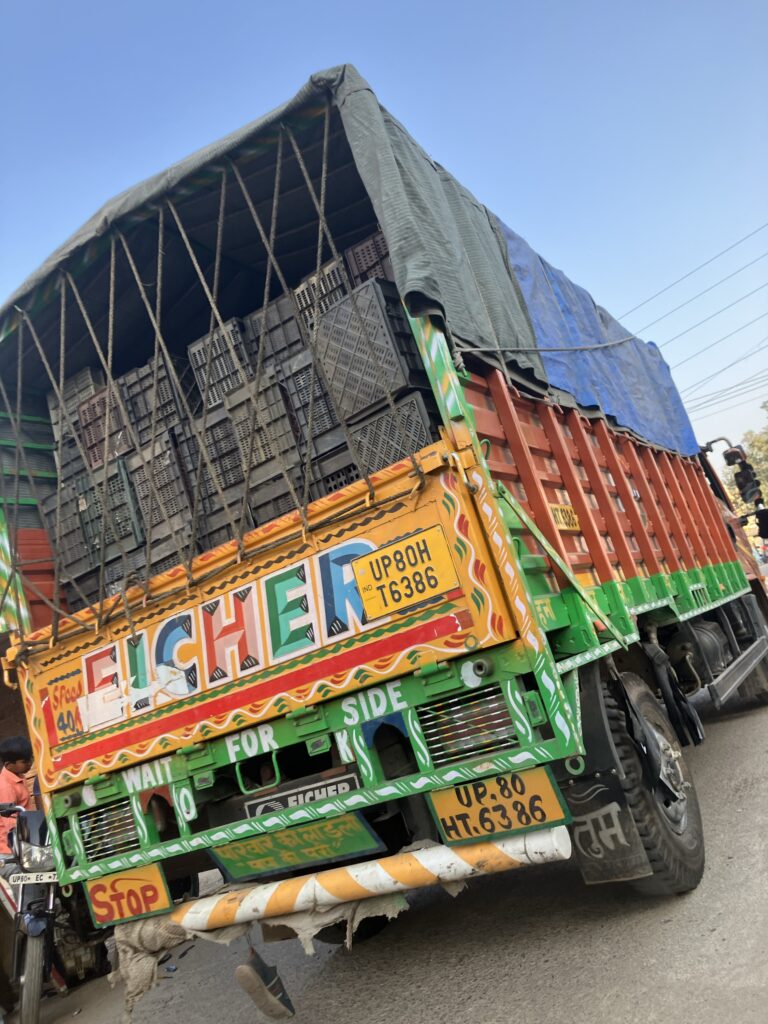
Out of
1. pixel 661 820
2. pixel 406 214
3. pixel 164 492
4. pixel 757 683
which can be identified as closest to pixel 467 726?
pixel 661 820

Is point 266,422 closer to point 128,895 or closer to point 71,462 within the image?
point 71,462

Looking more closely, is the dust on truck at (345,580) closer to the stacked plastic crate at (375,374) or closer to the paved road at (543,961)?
the stacked plastic crate at (375,374)

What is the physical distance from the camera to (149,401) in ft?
16.5

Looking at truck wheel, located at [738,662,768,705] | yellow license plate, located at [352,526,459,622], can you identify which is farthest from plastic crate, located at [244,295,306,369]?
truck wheel, located at [738,662,768,705]

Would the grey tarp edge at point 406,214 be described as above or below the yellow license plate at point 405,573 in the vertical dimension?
above

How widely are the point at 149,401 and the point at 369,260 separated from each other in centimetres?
166

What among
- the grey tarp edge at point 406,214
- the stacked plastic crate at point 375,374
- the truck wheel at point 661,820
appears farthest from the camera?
the stacked plastic crate at point 375,374

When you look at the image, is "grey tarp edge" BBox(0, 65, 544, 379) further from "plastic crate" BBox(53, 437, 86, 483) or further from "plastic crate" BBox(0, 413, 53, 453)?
"plastic crate" BBox(53, 437, 86, 483)

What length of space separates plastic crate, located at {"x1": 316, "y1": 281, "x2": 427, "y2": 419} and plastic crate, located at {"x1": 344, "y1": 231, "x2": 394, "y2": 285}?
44cm

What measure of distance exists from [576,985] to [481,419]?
225 cm

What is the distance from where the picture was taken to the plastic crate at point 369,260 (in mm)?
4492

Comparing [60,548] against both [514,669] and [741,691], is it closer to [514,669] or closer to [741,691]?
[514,669]

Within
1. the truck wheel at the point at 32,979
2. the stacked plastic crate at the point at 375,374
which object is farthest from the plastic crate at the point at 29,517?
the truck wheel at the point at 32,979

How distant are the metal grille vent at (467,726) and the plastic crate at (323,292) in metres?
2.31
